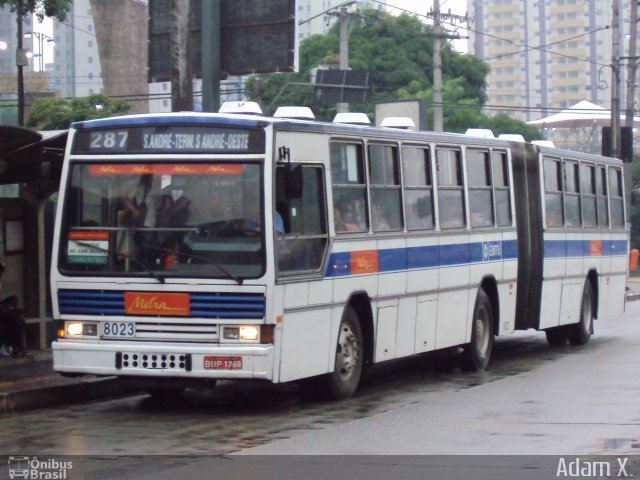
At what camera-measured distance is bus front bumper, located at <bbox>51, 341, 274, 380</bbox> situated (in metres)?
11.0

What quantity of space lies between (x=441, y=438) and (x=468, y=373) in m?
5.71

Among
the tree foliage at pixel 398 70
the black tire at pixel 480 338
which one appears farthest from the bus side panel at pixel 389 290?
the tree foliage at pixel 398 70

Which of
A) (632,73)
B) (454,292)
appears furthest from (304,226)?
(632,73)

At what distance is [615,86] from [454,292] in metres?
23.7

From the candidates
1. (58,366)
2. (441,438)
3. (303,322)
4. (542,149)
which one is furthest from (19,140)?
(542,149)

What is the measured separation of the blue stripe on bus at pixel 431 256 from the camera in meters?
12.4

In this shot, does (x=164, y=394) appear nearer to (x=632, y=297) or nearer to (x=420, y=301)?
(x=420, y=301)

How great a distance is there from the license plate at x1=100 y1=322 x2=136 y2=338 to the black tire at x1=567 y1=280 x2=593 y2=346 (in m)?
10.2

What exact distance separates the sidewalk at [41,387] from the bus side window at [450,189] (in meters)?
4.31

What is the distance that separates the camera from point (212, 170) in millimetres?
11422

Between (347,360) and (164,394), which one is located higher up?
(347,360)

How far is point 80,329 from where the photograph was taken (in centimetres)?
1156

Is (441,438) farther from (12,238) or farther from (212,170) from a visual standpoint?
(12,238)

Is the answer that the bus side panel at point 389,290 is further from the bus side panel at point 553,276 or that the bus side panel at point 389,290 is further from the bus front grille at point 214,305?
the bus side panel at point 553,276
